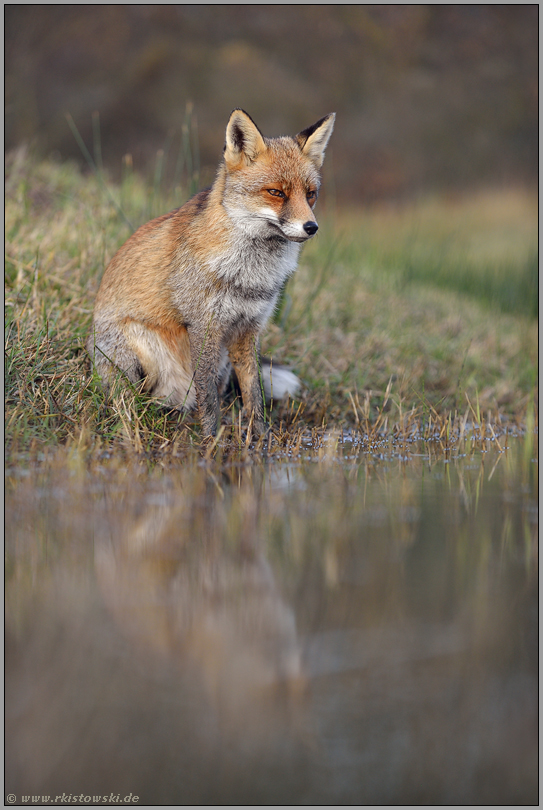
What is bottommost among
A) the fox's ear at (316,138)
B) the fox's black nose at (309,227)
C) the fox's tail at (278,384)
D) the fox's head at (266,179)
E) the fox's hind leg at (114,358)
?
the fox's tail at (278,384)

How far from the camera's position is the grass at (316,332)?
4387mm

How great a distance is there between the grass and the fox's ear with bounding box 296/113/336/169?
1.53 meters

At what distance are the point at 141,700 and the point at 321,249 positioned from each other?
25.2ft

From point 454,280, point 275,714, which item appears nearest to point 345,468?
point 275,714

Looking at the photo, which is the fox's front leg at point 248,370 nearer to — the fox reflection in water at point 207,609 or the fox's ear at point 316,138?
the fox's ear at point 316,138

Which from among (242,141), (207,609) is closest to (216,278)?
(242,141)

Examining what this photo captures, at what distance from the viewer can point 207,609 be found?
84.0 inches

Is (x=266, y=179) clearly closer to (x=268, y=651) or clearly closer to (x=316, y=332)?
(x=316, y=332)

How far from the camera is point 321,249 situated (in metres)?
8.84

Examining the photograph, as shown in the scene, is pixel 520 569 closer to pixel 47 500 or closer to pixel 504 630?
pixel 504 630

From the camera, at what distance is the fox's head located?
4215mm

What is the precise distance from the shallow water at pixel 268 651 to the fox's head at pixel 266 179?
1981 millimetres

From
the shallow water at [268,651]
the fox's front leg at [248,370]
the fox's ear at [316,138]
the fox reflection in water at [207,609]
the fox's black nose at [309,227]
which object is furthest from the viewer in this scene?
the fox's front leg at [248,370]

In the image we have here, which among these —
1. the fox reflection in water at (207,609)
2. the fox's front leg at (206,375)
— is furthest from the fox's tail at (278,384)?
the fox reflection in water at (207,609)
